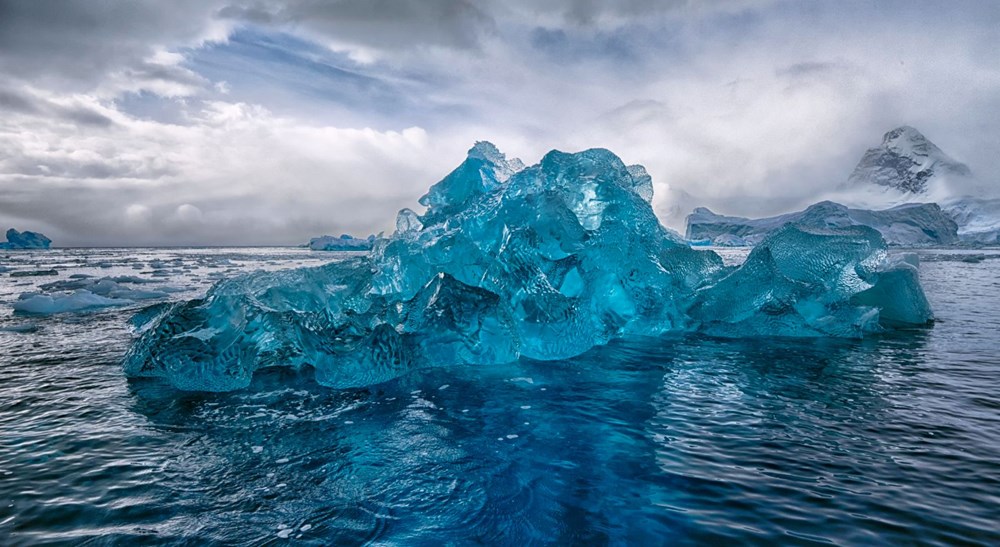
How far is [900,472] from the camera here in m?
3.57

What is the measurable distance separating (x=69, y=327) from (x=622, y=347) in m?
12.9

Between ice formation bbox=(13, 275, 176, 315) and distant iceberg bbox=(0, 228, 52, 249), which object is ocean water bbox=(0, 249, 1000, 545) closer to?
ice formation bbox=(13, 275, 176, 315)

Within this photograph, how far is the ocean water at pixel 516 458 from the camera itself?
2.94 metres

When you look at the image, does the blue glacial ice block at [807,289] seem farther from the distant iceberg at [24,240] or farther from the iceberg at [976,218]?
the iceberg at [976,218]

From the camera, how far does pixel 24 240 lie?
80.2m

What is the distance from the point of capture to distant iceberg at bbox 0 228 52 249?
252 ft

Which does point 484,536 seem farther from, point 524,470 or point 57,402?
point 57,402

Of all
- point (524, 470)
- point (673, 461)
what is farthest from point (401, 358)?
point (673, 461)

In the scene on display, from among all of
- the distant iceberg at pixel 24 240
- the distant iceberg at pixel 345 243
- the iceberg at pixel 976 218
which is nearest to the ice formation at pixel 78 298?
the distant iceberg at pixel 345 243

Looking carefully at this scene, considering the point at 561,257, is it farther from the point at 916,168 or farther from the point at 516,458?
the point at 916,168

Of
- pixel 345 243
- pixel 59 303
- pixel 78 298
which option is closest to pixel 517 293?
pixel 59 303

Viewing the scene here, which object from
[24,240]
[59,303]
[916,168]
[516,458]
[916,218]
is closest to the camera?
[516,458]

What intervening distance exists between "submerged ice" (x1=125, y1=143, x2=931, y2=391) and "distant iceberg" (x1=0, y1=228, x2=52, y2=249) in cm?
9983

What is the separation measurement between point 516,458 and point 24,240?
114m
